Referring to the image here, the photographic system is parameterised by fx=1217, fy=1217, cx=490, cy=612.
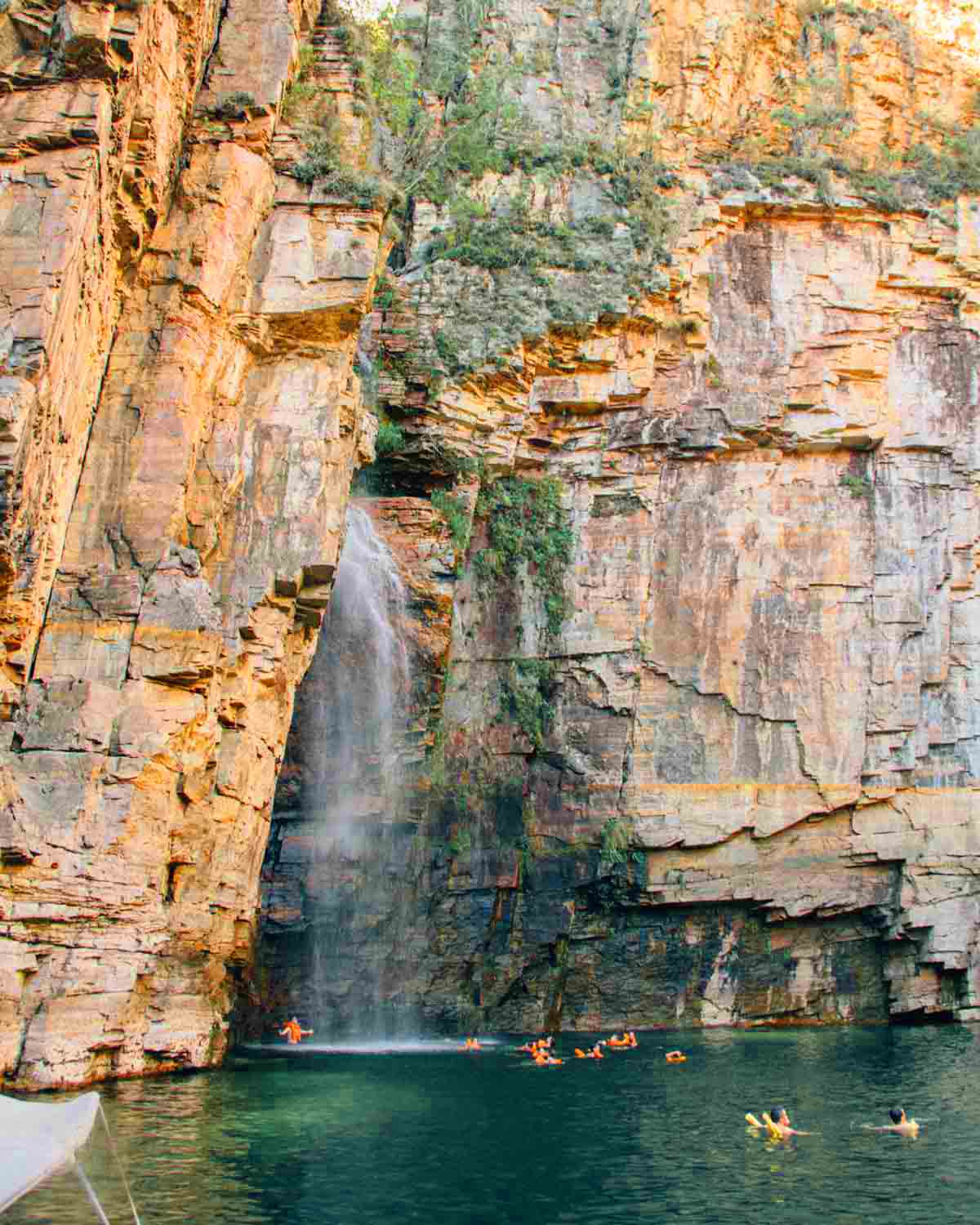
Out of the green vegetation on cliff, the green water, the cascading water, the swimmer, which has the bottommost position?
the green water

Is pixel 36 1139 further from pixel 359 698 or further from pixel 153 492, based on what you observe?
pixel 359 698

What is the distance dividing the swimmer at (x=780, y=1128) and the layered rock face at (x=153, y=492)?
27.2 feet

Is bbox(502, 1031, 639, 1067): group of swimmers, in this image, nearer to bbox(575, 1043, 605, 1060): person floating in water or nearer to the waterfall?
bbox(575, 1043, 605, 1060): person floating in water

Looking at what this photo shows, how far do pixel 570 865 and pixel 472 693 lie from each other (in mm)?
4175

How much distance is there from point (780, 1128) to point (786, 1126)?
0.19 meters

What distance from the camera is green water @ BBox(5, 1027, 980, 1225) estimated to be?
36.8 feet

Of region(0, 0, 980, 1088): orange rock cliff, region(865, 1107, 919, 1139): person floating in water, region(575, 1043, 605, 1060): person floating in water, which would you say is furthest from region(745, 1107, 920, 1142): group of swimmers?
region(0, 0, 980, 1088): orange rock cliff

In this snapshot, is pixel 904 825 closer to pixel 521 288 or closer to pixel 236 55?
pixel 521 288

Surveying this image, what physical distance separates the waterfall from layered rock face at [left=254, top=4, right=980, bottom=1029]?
0.74 metres

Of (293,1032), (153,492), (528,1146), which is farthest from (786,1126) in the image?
(153,492)

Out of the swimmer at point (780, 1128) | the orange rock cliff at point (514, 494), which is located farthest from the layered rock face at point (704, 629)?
the swimmer at point (780, 1128)

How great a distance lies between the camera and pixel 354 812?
75.9 feet

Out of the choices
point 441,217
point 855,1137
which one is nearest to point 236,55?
point 441,217

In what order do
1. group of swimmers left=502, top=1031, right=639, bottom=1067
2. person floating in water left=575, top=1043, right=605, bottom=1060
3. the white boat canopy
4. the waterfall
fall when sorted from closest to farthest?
1. the white boat canopy
2. group of swimmers left=502, top=1031, right=639, bottom=1067
3. person floating in water left=575, top=1043, right=605, bottom=1060
4. the waterfall
